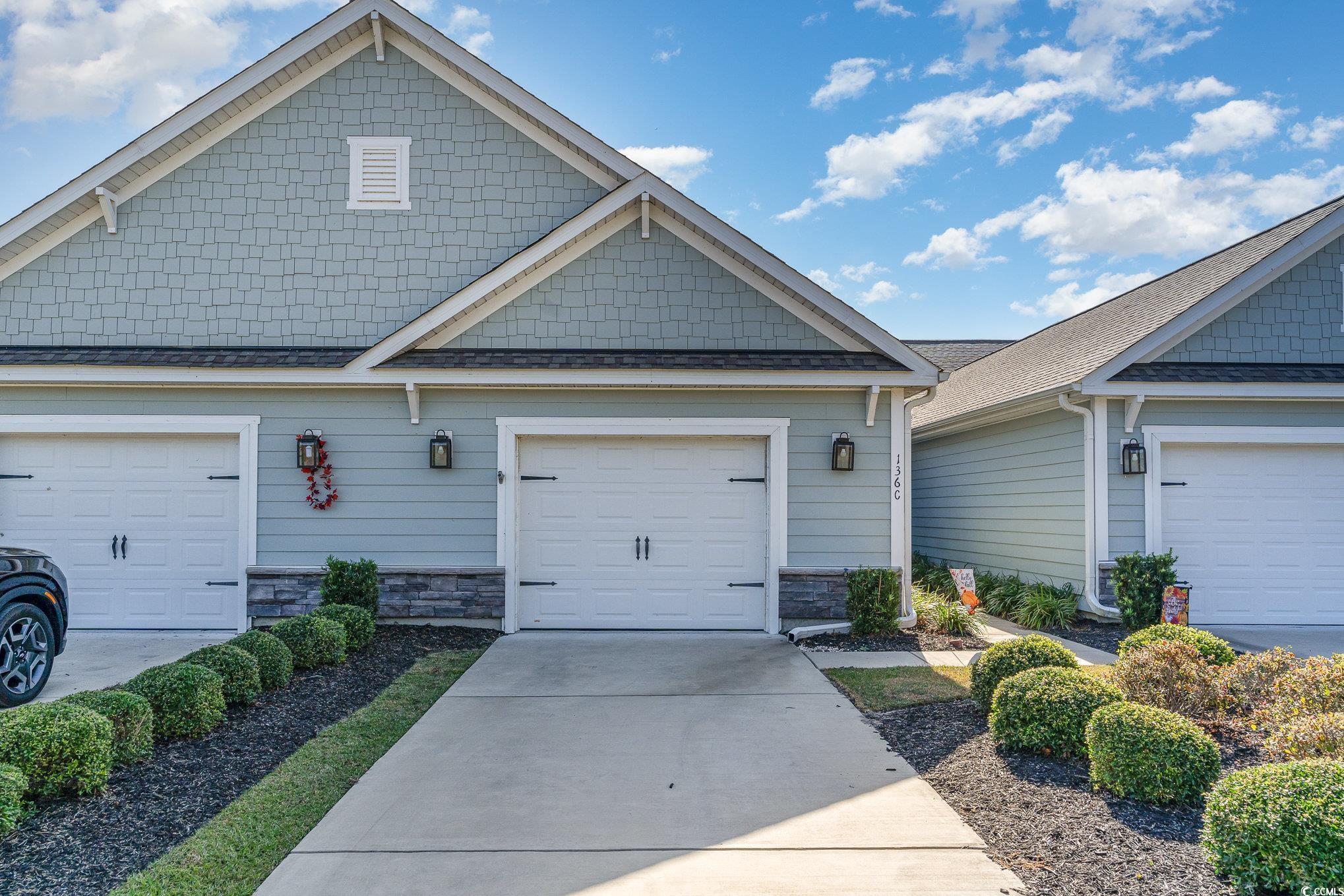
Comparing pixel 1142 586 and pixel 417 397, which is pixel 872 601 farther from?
pixel 417 397

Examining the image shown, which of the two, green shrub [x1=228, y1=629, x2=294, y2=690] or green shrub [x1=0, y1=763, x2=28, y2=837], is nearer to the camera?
green shrub [x1=0, y1=763, x2=28, y2=837]

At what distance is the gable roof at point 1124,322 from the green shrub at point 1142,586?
6.97ft

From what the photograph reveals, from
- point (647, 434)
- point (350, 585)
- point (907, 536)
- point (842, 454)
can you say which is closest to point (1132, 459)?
point (907, 536)

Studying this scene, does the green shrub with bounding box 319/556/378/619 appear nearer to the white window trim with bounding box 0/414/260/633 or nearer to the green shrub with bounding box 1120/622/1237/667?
the white window trim with bounding box 0/414/260/633

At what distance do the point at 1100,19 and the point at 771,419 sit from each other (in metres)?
7.23

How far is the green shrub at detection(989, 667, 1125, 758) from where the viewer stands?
4477mm

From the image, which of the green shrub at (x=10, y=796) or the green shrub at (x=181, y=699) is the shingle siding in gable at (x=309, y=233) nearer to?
the green shrub at (x=181, y=699)

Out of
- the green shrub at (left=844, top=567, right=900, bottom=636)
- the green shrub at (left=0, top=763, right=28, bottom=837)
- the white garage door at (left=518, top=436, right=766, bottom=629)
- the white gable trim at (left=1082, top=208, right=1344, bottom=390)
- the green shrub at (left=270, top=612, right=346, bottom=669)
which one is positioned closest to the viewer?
the green shrub at (left=0, top=763, right=28, bottom=837)

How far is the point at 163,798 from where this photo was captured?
13.2ft

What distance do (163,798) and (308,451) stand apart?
511 cm

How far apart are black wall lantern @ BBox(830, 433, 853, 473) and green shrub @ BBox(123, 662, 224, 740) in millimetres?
6075

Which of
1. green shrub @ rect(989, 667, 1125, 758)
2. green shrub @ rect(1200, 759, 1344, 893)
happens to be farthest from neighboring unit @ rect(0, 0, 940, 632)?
green shrub @ rect(1200, 759, 1344, 893)

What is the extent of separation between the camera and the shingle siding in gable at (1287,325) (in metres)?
9.48

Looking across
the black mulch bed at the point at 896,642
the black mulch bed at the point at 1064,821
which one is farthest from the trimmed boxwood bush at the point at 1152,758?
the black mulch bed at the point at 896,642
